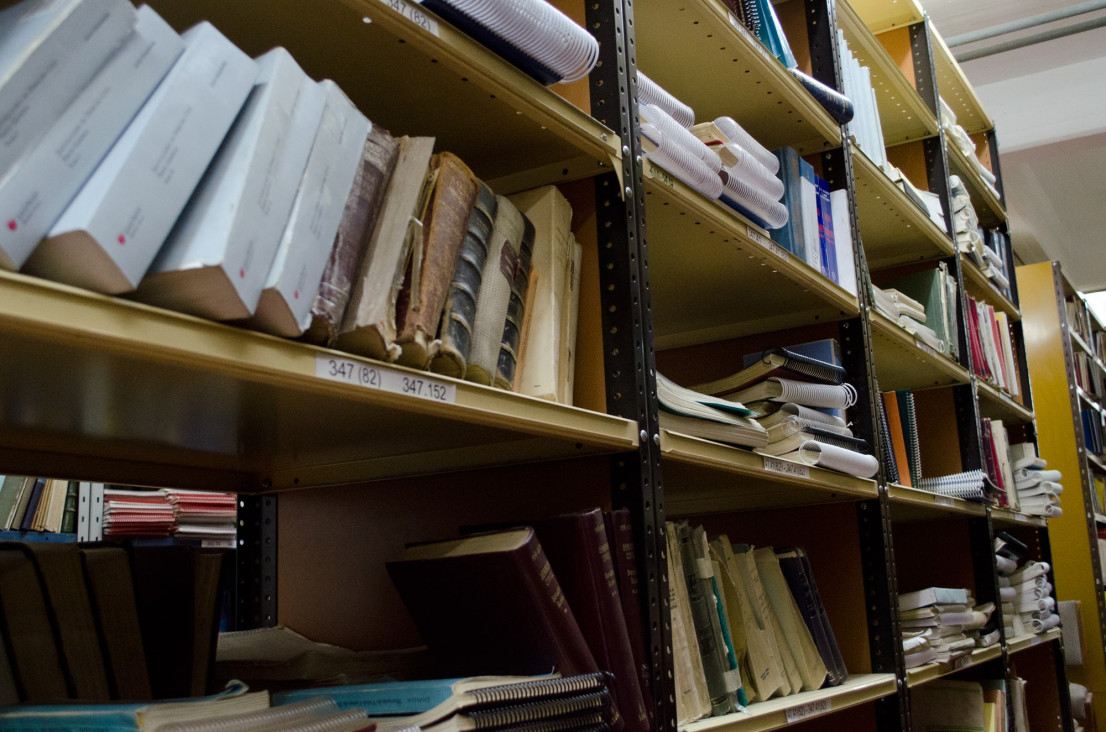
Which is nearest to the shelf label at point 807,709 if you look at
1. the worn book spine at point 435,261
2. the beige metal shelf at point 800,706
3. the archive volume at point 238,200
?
the beige metal shelf at point 800,706

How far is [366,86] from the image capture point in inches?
46.2

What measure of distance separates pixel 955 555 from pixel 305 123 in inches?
111

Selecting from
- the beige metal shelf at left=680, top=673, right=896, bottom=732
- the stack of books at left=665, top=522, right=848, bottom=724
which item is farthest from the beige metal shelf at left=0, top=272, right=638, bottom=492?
the beige metal shelf at left=680, top=673, right=896, bottom=732

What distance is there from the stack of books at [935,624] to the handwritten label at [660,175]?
1.30m

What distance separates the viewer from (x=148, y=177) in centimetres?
67

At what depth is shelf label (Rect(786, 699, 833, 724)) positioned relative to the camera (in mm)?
1510

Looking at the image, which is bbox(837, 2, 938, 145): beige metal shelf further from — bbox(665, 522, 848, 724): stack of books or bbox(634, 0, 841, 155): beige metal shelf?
bbox(665, 522, 848, 724): stack of books

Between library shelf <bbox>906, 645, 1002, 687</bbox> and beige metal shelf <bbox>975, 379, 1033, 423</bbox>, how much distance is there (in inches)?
33.7

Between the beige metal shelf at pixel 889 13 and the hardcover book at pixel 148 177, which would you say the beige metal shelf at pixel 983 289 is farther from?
the hardcover book at pixel 148 177

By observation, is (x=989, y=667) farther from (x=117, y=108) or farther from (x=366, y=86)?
(x=117, y=108)

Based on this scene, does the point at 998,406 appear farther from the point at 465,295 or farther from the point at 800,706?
the point at 465,295

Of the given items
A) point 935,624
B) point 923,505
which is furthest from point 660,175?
point 935,624

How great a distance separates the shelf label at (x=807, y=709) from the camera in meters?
1.51

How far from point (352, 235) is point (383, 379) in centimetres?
13
